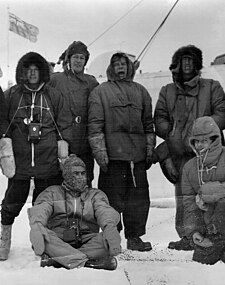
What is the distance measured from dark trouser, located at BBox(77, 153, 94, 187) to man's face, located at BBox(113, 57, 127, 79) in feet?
1.43

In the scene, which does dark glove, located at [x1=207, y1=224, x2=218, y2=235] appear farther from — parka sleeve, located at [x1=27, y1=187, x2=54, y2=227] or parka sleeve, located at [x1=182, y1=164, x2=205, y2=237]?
parka sleeve, located at [x1=27, y1=187, x2=54, y2=227]

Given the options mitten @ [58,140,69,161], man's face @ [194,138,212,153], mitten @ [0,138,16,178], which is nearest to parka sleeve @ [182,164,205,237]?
man's face @ [194,138,212,153]

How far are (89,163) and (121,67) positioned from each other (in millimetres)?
512

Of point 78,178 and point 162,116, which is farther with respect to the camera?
point 162,116

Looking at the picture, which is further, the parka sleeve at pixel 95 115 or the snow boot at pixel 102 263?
the parka sleeve at pixel 95 115

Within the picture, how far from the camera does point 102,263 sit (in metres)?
3.03

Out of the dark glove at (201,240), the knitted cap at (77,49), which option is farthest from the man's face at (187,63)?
the dark glove at (201,240)

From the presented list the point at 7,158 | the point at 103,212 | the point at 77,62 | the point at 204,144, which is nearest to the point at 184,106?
the point at 204,144

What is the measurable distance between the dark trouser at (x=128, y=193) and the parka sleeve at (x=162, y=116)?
0.19 meters

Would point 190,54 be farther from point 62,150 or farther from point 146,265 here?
point 146,265

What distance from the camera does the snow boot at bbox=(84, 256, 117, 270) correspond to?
302 centimetres

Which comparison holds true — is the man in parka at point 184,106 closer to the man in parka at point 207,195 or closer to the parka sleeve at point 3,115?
the man in parka at point 207,195

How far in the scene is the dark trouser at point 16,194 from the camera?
3.20m

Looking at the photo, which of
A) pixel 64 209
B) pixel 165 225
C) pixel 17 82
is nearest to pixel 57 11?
pixel 17 82
